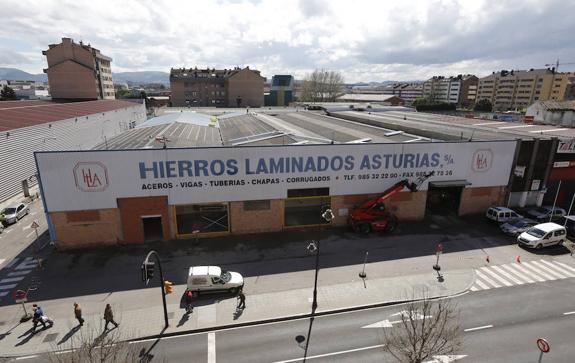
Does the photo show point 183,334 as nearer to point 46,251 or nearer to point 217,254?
point 217,254

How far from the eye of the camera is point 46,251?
23828 mm

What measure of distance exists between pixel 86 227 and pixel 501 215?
3453cm

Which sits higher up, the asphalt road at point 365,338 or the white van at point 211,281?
the white van at point 211,281

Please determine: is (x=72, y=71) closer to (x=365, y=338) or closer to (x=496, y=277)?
(x=365, y=338)

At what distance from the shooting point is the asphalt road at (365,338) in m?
14.9

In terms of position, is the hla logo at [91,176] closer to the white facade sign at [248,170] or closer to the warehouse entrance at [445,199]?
the white facade sign at [248,170]

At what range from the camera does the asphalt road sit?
14852 mm

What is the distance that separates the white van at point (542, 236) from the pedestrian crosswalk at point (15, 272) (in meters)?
35.8

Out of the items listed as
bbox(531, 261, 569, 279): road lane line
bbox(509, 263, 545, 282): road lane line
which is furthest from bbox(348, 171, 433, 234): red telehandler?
bbox(531, 261, 569, 279): road lane line

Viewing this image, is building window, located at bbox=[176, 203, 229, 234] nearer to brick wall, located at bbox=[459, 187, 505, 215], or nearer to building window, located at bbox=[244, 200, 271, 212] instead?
building window, located at bbox=[244, 200, 271, 212]

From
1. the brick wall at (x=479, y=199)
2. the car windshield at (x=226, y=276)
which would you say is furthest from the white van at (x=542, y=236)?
the car windshield at (x=226, y=276)

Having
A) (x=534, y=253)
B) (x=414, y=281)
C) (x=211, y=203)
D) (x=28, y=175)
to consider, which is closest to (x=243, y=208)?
(x=211, y=203)

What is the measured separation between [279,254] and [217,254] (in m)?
4.57

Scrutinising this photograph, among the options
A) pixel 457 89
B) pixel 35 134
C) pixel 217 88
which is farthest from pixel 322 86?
pixel 35 134
